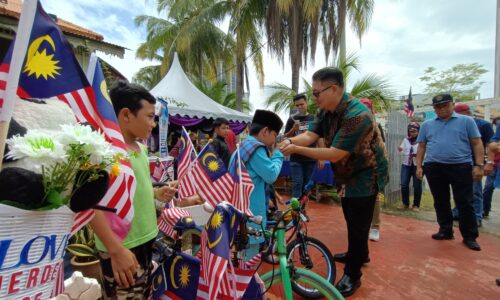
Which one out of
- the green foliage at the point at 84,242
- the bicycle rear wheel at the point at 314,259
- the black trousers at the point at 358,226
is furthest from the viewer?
the black trousers at the point at 358,226

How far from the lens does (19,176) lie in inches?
Result: 27.4

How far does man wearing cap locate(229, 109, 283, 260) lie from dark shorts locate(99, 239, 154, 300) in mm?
726

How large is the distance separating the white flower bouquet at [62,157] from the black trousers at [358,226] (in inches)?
85.2

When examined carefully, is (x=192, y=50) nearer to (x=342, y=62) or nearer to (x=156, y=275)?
(x=342, y=62)

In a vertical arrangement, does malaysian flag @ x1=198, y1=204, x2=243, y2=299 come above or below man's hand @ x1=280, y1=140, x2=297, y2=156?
below

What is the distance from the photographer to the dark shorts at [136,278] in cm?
146

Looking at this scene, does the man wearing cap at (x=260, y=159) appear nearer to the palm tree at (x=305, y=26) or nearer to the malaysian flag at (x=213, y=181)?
the malaysian flag at (x=213, y=181)

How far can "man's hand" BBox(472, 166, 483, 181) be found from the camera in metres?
3.52

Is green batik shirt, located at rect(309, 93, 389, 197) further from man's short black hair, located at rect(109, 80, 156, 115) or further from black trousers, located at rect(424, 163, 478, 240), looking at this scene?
black trousers, located at rect(424, 163, 478, 240)

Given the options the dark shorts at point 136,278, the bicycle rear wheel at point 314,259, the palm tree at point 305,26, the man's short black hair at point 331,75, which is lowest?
the bicycle rear wheel at point 314,259

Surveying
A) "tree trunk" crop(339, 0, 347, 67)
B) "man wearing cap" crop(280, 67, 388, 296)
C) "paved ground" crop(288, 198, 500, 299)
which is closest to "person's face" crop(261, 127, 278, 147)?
"man wearing cap" crop(280, 67, 388, 296)

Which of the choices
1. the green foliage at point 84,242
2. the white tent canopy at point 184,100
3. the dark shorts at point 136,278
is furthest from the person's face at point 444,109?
the white tent canopy at point 184,100

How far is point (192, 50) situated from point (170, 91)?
359 inches

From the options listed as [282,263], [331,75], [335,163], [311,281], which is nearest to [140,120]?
[282,263]
